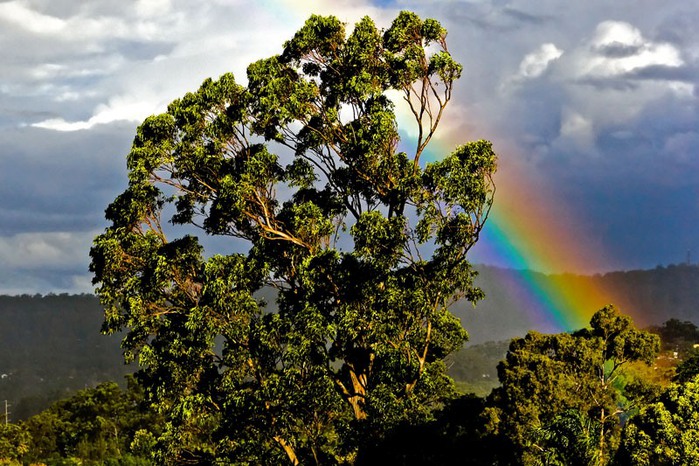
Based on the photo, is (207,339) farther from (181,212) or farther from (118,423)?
(118,423)

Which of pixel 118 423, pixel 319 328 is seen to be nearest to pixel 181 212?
pixel 319 328

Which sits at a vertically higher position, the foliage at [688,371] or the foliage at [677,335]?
the foliage at [677,335]

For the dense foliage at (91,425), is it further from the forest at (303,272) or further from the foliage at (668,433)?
the foliage at (668,433)

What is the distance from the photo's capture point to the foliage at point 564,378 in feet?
99.5

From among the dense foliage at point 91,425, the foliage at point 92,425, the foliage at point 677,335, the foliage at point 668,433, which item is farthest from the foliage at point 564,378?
the foliage at point 677,335

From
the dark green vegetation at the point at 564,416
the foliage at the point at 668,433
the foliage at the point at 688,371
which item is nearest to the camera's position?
the foliage at the point at 668,433

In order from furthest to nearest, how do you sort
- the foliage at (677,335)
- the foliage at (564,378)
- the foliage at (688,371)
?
→ the foliage at (677,335) → the foliage at (564,378) → the foliage at (688,371)

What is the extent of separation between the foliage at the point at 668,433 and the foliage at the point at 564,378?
980 centimetres

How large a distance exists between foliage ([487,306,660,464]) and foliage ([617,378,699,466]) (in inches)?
386

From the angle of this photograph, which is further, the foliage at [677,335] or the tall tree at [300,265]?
the foliage at [677,335]

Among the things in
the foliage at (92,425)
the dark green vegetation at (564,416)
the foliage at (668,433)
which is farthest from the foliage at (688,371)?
the foliage at (92,425)

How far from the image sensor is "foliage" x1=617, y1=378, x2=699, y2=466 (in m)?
16.5

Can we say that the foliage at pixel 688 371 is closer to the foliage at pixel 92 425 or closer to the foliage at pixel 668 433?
the foliage at pixel 668 433

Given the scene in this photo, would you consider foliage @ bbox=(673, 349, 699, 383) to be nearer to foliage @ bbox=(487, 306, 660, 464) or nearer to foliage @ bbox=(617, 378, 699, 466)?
foliage @ bbox=(487, 306, 660, 464)
